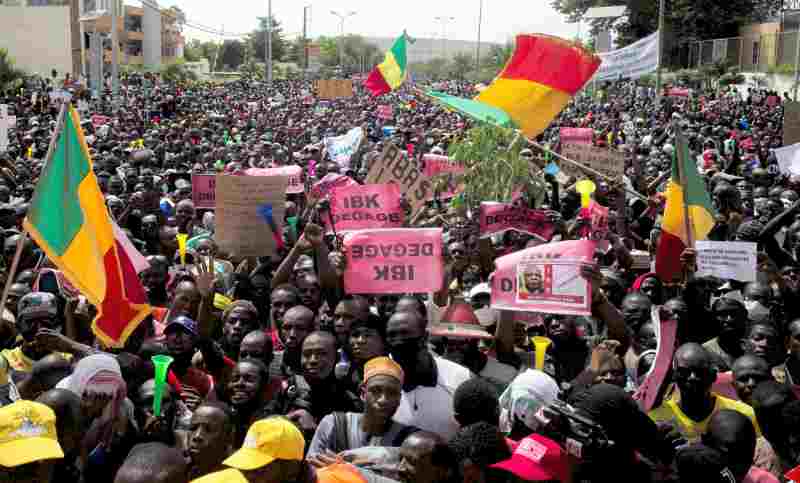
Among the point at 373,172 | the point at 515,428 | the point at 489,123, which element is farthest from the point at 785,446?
the point at 489,123

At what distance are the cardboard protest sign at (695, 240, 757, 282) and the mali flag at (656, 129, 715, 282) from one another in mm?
388

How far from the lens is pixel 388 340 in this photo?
4.54 metres

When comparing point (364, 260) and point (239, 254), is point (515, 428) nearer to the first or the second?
point (364, 260)

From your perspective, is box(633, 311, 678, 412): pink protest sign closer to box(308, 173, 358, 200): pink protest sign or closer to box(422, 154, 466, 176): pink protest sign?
box(308, 173, 358, 200): pink protest sign

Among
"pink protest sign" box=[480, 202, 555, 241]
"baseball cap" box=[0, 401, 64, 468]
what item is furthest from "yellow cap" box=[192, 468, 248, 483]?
"pink protest sign" box=[480, 202, 555, 241]

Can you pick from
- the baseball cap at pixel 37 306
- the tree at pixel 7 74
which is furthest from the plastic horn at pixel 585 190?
the tree at pixel 7 74

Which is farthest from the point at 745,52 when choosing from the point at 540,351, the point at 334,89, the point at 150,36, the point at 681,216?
the point at 150,36

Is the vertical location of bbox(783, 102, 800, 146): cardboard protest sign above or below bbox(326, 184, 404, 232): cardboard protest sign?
above

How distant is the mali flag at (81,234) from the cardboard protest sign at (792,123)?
10.1 metres

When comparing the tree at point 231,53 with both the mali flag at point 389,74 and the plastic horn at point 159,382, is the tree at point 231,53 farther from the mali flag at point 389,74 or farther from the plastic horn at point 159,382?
the plastic horn at point 159,382

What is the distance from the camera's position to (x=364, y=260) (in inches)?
224

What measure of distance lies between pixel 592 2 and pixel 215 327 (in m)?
53.4

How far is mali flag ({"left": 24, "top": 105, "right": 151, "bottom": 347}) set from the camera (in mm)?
5113

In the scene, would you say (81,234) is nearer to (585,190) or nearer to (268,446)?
(268,446)
